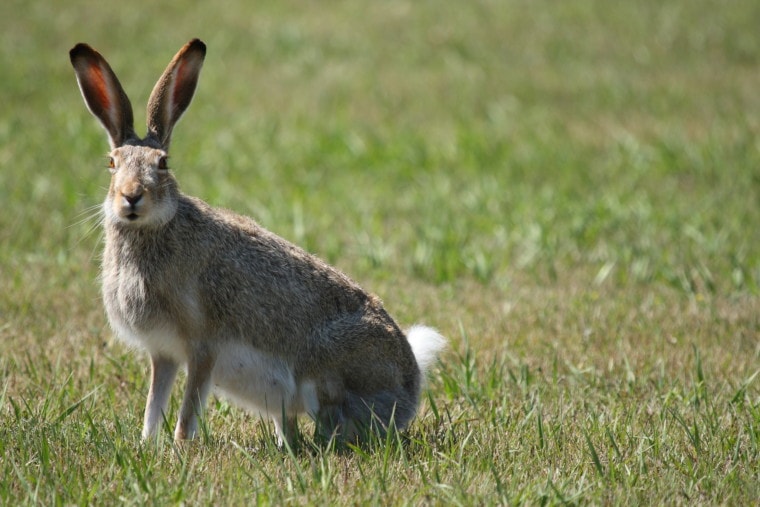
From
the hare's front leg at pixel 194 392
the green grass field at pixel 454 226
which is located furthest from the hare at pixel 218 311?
the green grass field at pixel 454 226

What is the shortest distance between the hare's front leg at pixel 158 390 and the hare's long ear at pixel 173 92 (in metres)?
1.01

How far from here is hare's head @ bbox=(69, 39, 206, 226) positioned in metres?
4.26

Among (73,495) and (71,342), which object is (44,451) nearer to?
(73,495)

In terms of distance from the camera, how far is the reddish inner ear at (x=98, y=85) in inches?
179

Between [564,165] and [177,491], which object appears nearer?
[177,491]

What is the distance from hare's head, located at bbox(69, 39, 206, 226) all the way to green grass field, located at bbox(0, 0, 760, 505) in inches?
34.3

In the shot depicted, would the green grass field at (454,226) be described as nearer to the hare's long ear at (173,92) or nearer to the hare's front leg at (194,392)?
the hare's front leg at (194,392)

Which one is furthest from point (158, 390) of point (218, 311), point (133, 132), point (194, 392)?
point (133, 132)

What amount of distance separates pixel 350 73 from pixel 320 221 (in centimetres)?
592

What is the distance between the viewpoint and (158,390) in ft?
15.1

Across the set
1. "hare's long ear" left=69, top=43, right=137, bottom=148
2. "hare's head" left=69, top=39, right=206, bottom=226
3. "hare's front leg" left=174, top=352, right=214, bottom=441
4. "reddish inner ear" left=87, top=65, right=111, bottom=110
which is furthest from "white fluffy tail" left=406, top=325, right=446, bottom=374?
"reddish inner ear" left=87, top=65, right=111, bottom=110

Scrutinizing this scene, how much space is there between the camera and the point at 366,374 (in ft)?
15.1

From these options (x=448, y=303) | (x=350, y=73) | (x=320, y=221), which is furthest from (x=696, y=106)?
(x=448, y=303)

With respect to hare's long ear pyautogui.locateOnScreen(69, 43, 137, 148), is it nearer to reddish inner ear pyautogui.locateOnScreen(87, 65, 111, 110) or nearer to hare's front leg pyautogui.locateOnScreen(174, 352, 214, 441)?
reddish inner ear pyautogui.locateOnScreen(87, 65, 111, 110)
